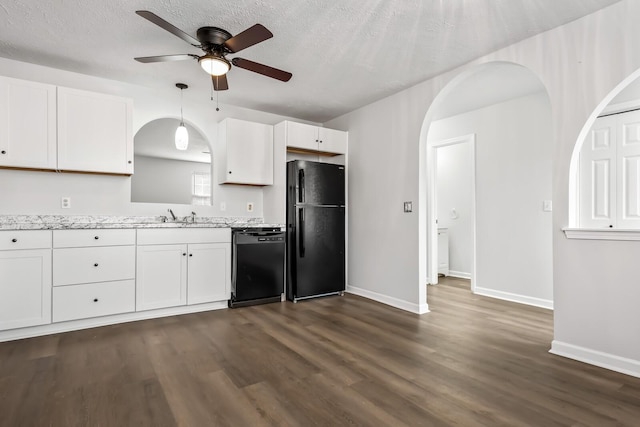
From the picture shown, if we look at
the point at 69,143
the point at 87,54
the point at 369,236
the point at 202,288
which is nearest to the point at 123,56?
the point at 87,54

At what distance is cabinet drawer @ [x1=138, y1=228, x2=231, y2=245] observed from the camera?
3.23 meters

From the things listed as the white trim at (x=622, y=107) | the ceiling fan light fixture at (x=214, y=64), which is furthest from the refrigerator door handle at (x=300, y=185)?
the white trim at (x=622, y=107)

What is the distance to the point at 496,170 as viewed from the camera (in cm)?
424

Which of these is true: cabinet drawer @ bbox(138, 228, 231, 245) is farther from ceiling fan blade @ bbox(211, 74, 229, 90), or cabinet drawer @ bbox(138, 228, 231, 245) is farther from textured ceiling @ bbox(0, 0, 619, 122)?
textured ceiling @ bbox(0, 0, 619, 122)

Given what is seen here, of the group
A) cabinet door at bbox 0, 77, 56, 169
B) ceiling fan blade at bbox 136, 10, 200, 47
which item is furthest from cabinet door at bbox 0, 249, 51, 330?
ceiling fan blade at bbox 136, 10, 200, 47

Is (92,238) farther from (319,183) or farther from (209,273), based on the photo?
(319,183)

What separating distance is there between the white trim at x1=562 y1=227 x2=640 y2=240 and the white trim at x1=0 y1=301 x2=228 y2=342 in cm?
323

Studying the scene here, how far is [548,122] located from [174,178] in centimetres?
426

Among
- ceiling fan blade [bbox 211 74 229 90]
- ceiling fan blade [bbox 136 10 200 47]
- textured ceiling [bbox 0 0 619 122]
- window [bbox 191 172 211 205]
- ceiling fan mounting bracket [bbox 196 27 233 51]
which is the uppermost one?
textured ceiling [bbox 0 0 619 122]

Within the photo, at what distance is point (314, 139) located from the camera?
4.35 metres

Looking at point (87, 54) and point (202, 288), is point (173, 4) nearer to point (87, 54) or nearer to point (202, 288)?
point (87, 54)

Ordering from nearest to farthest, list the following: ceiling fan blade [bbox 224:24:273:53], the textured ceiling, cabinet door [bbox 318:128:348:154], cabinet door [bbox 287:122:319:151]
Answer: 1. ceiling fan blade [bbox 224:24:273:53]
2. the textured ceiling
3. cabinet door [bbox 287:122:319:151]
4. cabinet door [bbox 318:128:348:154]

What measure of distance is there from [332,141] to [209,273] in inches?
89.6

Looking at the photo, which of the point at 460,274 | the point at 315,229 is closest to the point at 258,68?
the point at 315,229
